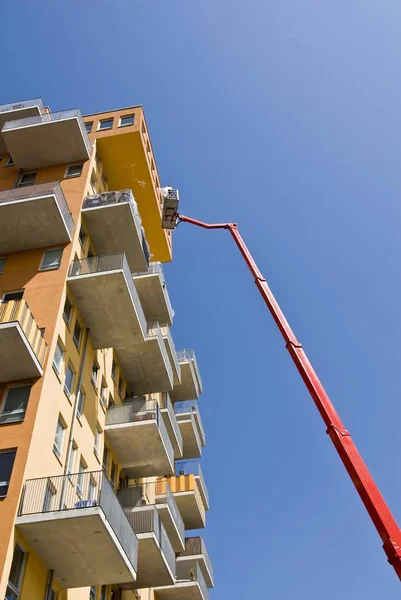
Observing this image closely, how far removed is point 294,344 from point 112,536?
302 inches

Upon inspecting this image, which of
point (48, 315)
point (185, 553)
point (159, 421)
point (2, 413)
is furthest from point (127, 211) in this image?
point (185, 553)

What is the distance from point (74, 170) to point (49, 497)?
15.7 metres

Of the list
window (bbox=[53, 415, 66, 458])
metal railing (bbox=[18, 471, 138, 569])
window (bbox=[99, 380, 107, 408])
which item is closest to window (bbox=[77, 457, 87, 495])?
window (bbox=[53, 415, 66, 458])

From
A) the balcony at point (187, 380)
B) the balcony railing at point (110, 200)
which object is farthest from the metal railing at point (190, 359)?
the balcony railing at point (110, 200)

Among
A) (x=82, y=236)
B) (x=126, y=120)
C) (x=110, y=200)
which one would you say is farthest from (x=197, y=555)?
(x=126, y=120)

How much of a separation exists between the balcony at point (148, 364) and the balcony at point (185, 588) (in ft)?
29.4

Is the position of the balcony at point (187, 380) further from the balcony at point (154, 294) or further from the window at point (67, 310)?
the window at point (67, 310)

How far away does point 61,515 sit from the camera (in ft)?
47.9

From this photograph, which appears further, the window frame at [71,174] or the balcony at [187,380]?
the balcony at [187,380]

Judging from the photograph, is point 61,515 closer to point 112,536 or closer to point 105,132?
point 112,536

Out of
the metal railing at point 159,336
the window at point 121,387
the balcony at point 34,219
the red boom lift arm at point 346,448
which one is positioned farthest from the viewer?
the window at point 121,387

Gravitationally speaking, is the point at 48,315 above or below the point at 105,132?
below

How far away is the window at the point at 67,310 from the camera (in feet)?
69.0

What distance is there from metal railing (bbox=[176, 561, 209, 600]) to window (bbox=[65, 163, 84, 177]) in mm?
19244
